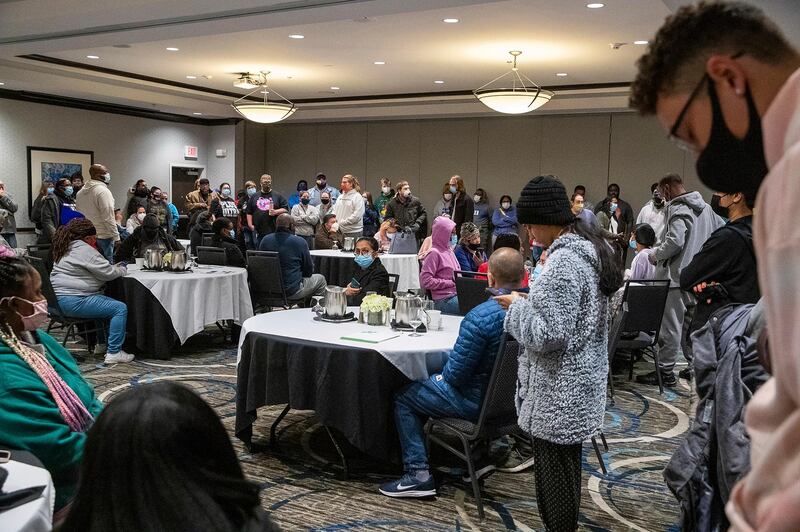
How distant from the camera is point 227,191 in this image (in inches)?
594

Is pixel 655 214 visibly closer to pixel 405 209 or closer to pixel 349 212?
pixel 405 209

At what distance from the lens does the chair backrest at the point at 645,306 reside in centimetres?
573

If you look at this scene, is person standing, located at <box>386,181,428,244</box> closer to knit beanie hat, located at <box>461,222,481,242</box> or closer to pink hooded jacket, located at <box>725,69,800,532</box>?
knit beanie hat, located at <box>461,222,481,242</box>

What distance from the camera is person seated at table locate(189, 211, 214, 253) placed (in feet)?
32.0

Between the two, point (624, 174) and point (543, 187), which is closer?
point (543, 187)

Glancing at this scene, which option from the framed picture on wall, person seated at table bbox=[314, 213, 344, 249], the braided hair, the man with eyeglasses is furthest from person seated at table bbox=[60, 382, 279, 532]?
the framed picture on wall

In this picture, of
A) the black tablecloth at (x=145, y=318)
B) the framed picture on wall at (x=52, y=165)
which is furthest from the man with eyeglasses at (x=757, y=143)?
the framed picture on wall at (x=52, y=165)

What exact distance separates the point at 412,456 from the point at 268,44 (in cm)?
752

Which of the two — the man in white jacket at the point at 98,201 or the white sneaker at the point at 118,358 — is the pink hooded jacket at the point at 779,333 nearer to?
the white sneaker at the point at 118,358

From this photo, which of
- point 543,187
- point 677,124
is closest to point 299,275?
point 543,187

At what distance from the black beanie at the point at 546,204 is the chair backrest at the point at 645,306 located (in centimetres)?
297

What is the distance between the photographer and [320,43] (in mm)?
9812

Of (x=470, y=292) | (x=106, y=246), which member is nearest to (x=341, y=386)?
(x=470, y=292)

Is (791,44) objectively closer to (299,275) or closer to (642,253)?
(642,253)
